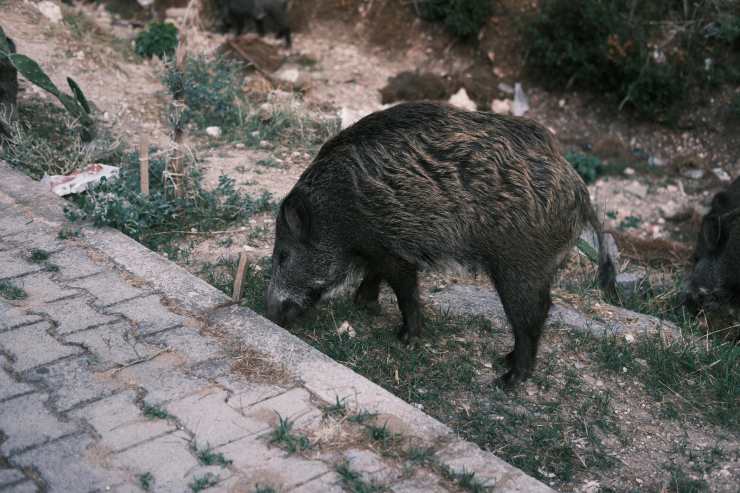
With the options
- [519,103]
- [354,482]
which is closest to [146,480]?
[354,482]

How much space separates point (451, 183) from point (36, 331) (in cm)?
205

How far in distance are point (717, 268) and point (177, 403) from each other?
4307 millimetres

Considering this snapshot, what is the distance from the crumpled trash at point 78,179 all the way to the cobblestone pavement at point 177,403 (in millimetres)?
1089

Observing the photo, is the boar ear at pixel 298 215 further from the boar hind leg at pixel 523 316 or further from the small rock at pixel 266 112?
the small rock at pixel 266 112

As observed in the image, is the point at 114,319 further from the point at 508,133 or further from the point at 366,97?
the point at 366,97

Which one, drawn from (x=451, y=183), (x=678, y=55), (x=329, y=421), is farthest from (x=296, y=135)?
(x=678, y=55)

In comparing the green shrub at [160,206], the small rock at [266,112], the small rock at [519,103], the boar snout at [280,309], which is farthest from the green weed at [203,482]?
the small rock at [519,103]

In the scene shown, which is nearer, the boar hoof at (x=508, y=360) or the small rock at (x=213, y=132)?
the boar hoof at (x=508, y=360)

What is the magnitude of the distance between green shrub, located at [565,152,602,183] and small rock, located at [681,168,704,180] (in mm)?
937

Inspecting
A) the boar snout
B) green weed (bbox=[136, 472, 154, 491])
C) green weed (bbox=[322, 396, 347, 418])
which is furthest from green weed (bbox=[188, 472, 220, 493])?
the boar snout

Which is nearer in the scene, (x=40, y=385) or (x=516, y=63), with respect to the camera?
(x=40, y=385)

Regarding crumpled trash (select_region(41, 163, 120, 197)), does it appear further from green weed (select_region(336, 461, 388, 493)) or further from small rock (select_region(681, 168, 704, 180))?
small rock (select_region(681, 168, 704, 180))

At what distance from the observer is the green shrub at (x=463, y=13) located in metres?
10.3

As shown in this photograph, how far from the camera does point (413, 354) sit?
173 inches
